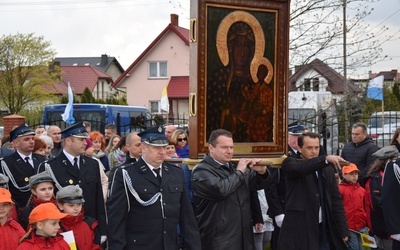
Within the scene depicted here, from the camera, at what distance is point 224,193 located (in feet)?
19.1

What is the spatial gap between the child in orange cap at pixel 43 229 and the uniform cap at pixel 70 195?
545 millimetres

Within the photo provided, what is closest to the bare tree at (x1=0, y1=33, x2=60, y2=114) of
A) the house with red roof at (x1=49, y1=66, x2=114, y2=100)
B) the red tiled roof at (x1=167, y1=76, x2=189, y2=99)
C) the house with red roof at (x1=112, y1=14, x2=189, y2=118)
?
the house with red roof at (x1=112, y1=14, x2=189, y2=118)

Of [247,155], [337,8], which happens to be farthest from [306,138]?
[337,8]

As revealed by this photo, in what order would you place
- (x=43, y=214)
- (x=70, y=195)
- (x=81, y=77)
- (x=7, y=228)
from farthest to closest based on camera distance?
1. (x=81, y=77)
2. (x=70, y=195)
3. (x=7, y=228)
4. (x=43, y=214)

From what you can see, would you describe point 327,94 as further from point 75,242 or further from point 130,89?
point 130,89

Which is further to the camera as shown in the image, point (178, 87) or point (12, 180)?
point (178, 87)

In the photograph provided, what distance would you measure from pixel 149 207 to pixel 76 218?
1125 millimetres

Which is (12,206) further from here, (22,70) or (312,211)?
(22,70)

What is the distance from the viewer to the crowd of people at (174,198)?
5.77m

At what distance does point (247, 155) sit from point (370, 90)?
35.5ft

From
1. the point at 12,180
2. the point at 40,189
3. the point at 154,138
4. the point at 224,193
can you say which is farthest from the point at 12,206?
the point at 224,193

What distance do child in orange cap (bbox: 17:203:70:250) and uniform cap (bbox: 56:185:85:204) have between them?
1.79 feet

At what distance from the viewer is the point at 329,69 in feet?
41.3

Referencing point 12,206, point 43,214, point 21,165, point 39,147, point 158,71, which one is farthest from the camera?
point 158,71
